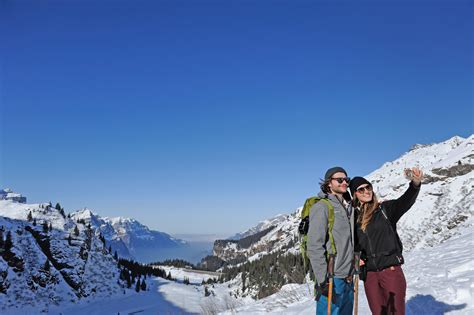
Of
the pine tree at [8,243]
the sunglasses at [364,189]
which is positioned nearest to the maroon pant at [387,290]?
the sunglasses at [364,189]

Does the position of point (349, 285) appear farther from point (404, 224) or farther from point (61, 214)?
point (61, 214)

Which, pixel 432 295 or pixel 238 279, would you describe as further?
pixel 238 279

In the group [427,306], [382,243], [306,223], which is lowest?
[427,306]

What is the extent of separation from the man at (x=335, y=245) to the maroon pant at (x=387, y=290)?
560 mm

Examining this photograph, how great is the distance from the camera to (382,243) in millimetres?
5633

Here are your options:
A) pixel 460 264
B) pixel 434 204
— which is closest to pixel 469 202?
pixel 434 204

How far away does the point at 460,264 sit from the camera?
1052cm

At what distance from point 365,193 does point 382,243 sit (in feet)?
2.93

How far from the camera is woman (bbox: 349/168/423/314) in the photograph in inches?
217

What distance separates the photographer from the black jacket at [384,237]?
220 inches

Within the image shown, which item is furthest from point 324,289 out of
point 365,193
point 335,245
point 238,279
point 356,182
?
point 238,279

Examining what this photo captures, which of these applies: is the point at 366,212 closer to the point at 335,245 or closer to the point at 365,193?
the point at 365,193

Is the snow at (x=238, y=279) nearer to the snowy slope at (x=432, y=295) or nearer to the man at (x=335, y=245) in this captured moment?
the snowy slope at (x=432, y=295)

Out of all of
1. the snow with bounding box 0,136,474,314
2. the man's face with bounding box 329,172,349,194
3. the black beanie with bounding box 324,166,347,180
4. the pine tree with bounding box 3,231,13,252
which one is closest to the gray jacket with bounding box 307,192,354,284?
the man's face with bounding box 329,172,349,194
